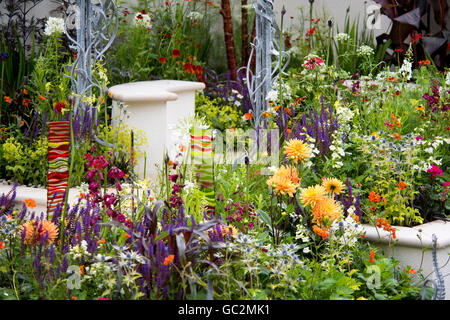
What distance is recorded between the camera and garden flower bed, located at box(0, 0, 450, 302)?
77.5 inches

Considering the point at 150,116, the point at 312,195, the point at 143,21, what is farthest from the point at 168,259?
the point at 143,21

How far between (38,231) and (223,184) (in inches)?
43.3

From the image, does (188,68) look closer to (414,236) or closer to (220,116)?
(220,116)

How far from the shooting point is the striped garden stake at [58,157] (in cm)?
209

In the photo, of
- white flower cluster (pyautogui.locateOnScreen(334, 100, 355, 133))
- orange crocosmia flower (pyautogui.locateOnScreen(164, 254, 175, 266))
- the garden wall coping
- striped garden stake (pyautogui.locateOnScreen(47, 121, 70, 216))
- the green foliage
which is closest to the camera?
orange crocosmia flower (pyautogui.locateOnScreen(164, 254, 175, 266))

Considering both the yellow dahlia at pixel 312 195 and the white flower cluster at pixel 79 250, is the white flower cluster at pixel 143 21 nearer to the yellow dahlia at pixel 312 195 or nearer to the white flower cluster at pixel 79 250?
the yellow dahlia at pixel 312 195

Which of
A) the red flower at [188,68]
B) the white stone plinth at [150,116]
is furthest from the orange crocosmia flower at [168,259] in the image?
the red flower at [188,68]

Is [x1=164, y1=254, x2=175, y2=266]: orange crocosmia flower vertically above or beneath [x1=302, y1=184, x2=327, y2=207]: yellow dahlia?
beneath

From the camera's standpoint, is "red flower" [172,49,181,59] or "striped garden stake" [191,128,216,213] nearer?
"striped garden stake" [191,128,216,213]

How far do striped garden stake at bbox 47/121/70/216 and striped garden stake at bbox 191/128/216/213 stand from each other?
0.72 m

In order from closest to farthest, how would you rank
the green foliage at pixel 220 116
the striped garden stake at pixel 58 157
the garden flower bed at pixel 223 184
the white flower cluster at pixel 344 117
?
the garden flower bed at pixel 223 184 < the striped garden stake at pixel 58 157 < the white flower cluster at pixel 344 117 < the green foliage at pixel 220 116

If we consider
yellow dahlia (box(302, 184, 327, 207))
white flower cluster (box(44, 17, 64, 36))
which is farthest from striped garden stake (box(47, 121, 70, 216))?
white flower cluster (box(44, 17, 64, 36))

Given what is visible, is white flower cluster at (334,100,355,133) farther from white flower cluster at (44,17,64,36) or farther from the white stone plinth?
white flower cluster at (44,17,64,36)

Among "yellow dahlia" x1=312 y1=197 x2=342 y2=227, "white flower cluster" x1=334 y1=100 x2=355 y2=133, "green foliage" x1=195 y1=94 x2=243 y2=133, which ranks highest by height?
"white flower cluster" x1=334 y1=100 x2=355 y2=133
